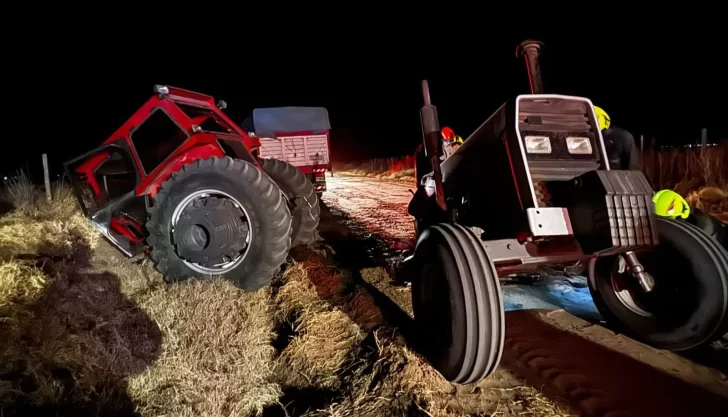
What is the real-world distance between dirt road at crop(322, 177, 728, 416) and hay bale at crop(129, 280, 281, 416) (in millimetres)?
1290

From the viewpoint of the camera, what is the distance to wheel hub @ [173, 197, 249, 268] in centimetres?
461

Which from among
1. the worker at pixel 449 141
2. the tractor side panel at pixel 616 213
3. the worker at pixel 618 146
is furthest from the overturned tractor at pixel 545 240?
the worker at pixel 449 141

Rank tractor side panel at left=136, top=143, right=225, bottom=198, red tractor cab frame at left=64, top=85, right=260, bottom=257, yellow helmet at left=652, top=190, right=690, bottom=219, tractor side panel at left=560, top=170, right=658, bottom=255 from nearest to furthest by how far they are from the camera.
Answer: tractor side panel at left=560, top=170, right=658, bottom=255
yellow helmet at left=652, top=190, right=690, bottom=219
tractor side panel at left=136, top=143, right=225, bottom=198
red tractor cab frame at left=64, top=85, right=260, bottom=257

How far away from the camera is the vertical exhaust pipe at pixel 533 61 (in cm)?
332

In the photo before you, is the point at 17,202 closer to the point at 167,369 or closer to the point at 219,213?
the point at 219,213

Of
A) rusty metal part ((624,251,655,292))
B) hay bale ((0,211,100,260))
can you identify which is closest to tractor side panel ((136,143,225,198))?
hay bale ((0,211,100,260))

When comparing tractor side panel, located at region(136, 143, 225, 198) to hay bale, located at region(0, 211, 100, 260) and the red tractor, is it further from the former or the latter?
hay bale, located at region(0, 211, 100, 260)

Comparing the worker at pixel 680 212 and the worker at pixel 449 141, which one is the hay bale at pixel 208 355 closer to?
A: the worker at pixel 449 141

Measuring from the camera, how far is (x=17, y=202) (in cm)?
723

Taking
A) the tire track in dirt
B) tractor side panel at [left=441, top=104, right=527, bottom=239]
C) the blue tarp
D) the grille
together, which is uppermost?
the blue tarp

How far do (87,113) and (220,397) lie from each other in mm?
37385

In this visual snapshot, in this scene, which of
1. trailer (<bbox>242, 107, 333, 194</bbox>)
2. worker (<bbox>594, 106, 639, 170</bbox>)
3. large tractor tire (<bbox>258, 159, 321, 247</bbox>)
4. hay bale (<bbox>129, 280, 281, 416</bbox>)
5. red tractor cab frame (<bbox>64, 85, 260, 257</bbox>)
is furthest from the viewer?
trailer (<bbox>242, 107, 333, 194</bbox>)

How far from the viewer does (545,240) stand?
10.1 feet

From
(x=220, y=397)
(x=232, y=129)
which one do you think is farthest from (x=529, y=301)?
(x=232, y=129)
